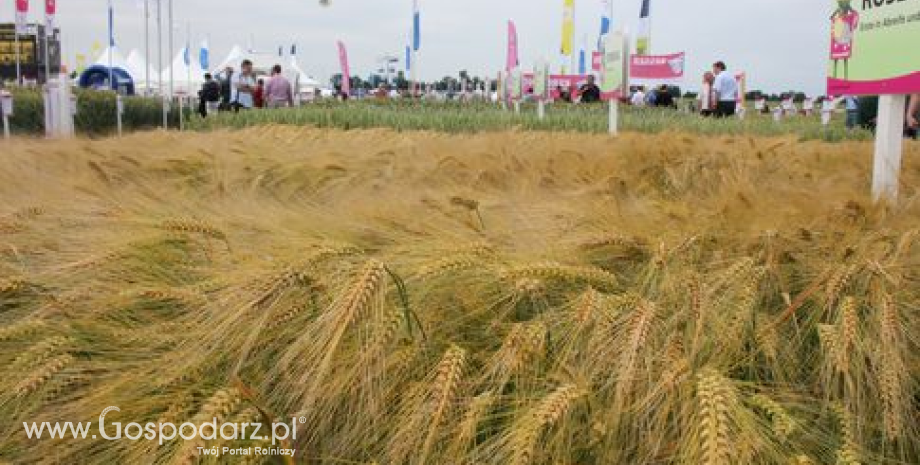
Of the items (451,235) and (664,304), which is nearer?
(664,304)

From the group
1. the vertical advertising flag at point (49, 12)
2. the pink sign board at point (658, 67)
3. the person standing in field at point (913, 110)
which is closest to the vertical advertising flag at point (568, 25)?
the pink sign board at point (658, 67)

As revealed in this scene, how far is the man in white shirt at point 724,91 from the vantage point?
51.3 feet

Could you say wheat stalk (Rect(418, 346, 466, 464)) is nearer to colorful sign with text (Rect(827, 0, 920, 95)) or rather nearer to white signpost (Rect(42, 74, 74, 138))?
colorful sign with text (Rect(827, 0, 920, 95))

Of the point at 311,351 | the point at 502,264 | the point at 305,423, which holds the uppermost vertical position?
the point at 502,264

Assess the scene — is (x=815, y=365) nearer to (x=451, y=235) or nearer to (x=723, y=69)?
(x=451, y=235)

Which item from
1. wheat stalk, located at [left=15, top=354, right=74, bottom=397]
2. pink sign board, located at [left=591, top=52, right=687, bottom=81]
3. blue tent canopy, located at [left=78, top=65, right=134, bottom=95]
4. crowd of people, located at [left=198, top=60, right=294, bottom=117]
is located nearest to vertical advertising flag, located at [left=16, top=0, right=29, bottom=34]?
crowd of people, located at [left=198, top=60, right=294, bottom=117]

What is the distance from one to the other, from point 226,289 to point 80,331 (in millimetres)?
282

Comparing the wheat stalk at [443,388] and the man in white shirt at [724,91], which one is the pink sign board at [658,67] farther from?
the wheat stalk at [443,388]

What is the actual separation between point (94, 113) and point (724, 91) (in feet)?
39.5

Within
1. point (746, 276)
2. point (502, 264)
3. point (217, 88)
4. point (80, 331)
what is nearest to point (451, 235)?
point (502, 264)

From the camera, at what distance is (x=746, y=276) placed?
1588 millimetres

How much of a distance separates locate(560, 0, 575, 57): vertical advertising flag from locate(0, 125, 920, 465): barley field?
25.3m

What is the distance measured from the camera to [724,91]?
15.7 metres

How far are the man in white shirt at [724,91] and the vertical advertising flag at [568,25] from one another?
431 inches
